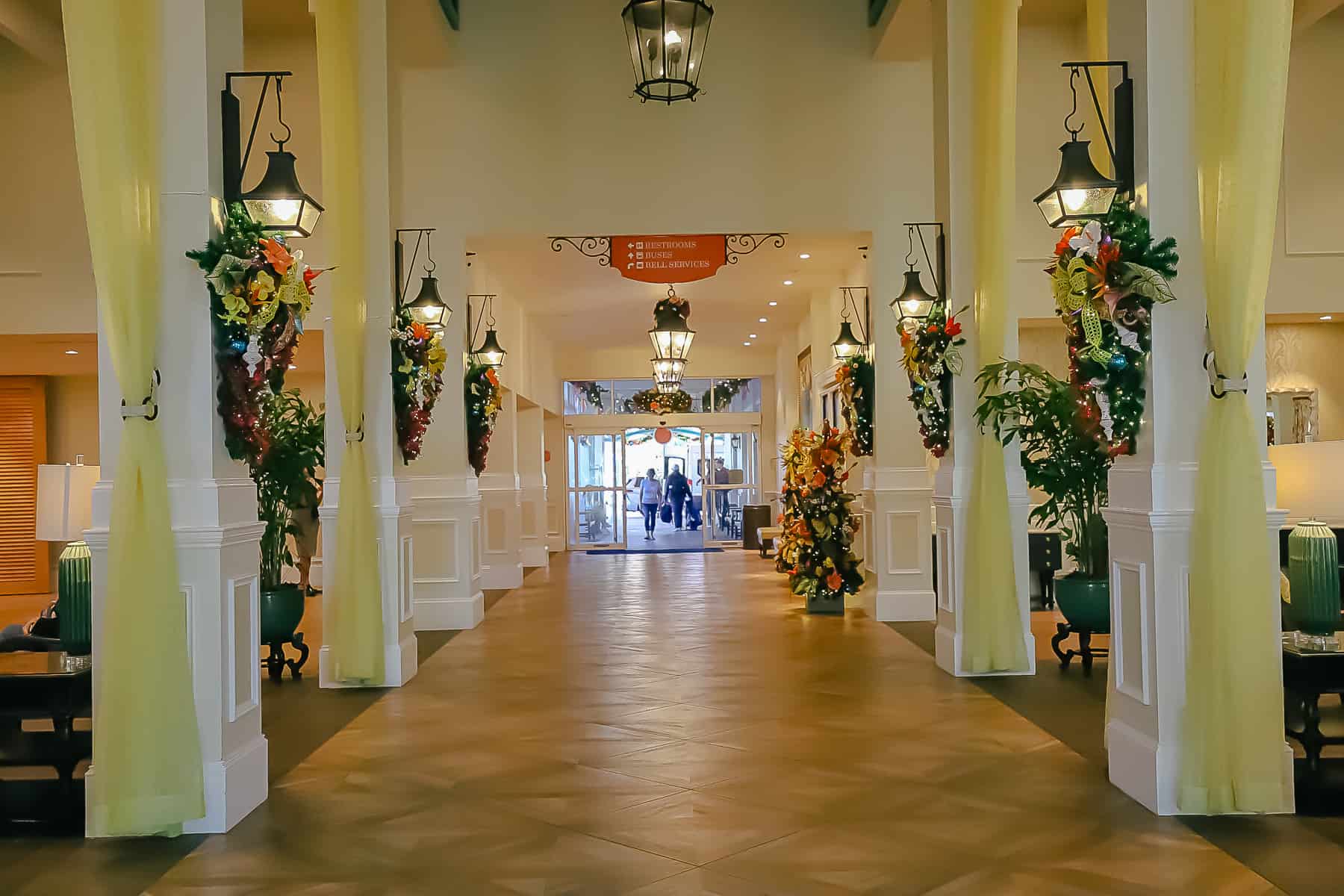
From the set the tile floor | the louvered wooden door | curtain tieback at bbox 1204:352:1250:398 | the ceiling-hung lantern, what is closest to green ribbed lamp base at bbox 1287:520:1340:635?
curtain tieback at bbox 1204:352:1250:398

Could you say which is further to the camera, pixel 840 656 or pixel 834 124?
pixel 834 124

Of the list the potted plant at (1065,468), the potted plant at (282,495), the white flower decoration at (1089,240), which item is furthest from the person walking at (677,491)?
the white flower decoration at (1089,240)

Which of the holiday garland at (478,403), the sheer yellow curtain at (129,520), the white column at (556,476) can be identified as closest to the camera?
the sheer yellow curtain at (129,520)

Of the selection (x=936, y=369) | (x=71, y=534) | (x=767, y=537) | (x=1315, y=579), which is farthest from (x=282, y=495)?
(x=767, y=537)

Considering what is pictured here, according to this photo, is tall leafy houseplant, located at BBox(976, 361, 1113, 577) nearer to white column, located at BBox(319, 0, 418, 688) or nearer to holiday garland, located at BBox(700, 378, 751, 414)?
white column, located at BBox(319, 0, 418, 688)

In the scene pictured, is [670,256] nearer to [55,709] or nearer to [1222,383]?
[1222,383]

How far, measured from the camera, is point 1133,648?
13.7 feet

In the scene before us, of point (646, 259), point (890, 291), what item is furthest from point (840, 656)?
point (646, 259)

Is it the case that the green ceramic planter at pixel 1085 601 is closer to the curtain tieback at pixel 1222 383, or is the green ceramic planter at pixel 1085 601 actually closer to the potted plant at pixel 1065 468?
the potted plant at pixel 1065 468

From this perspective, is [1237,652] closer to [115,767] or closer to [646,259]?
[115,767]

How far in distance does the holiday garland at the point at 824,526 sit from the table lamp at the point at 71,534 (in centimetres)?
687

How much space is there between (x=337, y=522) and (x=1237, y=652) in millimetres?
4667

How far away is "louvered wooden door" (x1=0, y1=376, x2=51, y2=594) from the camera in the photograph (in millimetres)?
14078

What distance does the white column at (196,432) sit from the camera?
13.0 feet
